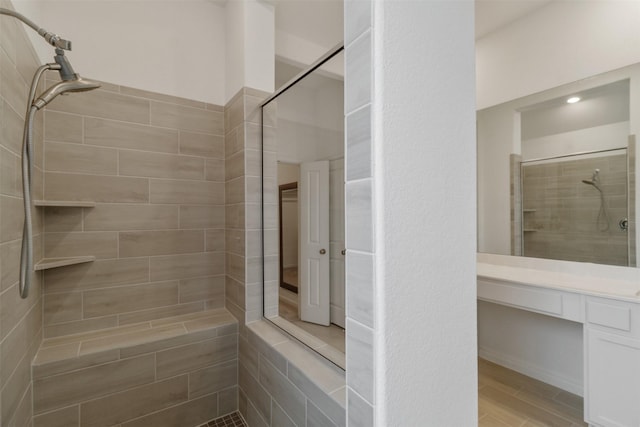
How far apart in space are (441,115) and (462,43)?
251mm

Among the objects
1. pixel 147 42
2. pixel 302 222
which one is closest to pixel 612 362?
pixel 302 222

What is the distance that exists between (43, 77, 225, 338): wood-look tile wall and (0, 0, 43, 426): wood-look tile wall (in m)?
0.32

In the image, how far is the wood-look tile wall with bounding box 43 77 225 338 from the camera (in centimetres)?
166

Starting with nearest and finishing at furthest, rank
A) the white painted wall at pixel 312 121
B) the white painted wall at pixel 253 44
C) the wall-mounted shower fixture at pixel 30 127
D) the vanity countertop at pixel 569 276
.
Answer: the wall-mounted shower fixture at pixel 30 127
the vanity countertop at pixel 569 276
the white painted wall at pixel 253 44
the white painted wall at pixel 312 121

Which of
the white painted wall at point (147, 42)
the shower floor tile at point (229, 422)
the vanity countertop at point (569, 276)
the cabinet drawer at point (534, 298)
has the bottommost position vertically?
the shower floor tile at point (229, 422)

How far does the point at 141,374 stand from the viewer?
161 centimetres

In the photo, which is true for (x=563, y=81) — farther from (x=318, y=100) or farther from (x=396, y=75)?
(x=396, y=75)

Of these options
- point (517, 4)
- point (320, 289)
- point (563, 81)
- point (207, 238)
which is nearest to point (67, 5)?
point (207, 238)

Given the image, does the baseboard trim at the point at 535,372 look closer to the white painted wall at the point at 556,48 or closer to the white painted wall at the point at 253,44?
the white painted wall at the point at 556,48

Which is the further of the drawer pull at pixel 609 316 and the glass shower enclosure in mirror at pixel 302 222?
the glass shower enclosure in mirror at pixel 302 222

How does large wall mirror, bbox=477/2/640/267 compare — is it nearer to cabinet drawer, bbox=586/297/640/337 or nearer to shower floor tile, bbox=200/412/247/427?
cabinet drawer, bbox=586/297/640/337

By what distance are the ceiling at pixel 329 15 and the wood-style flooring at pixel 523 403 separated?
9.06ft

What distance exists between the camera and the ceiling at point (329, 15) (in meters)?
2.09

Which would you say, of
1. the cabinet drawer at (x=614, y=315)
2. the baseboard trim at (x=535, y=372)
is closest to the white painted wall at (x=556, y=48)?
the cabinet drawer at (x=614, y=315)
